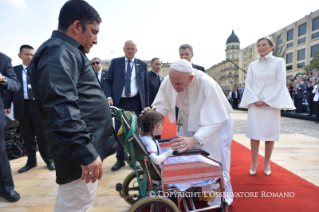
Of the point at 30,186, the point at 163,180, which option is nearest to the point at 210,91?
the point at 163,180

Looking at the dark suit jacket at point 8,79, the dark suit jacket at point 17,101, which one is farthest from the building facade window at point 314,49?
the dark suit jacket at point 8,79

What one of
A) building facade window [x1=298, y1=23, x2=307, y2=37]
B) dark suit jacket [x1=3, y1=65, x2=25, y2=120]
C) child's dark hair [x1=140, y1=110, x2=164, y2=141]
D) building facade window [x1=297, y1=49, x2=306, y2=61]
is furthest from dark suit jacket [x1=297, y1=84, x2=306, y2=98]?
building facade window [x1=298, y1=23, x2=307, y2=37]

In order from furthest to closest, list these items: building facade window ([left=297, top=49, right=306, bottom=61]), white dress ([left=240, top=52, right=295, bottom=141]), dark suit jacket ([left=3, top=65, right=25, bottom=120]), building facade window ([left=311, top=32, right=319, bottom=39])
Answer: building facade window ([left=297, top=49, right=306, bottom=61]), building facade window ([left=311, top=32, right=319, bottom=39]), dark suit jacket ([left=3, top=65, right=25, bottom=120]), white dress ([left=240, top=52, right=295, bottom=141])

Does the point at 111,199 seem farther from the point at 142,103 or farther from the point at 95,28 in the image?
the point at 95,28

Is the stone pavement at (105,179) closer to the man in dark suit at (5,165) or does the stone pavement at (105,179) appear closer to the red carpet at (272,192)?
the man in dark suit at (5,165)

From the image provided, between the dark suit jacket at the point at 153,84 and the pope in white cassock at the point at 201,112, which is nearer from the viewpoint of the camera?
the pope in white cassock at the point at 201,112

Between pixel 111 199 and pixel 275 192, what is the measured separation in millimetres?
2121

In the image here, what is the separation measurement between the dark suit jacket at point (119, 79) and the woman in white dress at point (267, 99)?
1877 millimetres

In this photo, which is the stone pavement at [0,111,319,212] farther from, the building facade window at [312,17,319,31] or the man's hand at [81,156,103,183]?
the building facade window at [312,17,319,31]

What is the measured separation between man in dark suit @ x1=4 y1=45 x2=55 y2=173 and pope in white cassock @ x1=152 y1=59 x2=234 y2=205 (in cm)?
240

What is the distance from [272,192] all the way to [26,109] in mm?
4113

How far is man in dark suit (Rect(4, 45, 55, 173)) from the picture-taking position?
3655mm

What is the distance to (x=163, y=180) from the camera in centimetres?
195

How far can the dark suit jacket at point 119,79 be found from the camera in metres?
3.90
